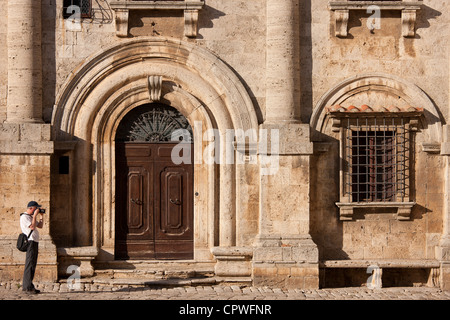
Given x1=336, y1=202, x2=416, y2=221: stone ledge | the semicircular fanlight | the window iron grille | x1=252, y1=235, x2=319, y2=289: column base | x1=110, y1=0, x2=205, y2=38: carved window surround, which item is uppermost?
x1=110, y1=0, x2=205, y2=38: carved window surround

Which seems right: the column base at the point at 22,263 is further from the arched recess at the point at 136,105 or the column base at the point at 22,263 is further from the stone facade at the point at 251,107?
the arched recess at the point at 136,105

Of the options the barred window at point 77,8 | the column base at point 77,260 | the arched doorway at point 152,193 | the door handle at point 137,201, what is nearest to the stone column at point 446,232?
the arched doorway at point 152,193

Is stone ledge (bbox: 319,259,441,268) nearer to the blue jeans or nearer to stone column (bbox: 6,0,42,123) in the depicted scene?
the blue jeans

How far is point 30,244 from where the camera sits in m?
12.5

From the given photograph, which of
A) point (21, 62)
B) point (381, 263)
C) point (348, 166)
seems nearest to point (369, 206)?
point (348, 166)

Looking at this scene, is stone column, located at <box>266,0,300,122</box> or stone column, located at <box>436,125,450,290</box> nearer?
stone column, located at <box>266,0,300,122</box>

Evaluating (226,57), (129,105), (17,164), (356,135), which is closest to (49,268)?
(17,164)

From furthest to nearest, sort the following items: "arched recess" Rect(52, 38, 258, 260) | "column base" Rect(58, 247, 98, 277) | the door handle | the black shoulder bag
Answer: the door handle → "arched recess" Rect(52, 38, 258, 260) → "column base" Rect(58, 247, 98, 277) → the black shoulder bag

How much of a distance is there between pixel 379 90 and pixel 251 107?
2.35 metres

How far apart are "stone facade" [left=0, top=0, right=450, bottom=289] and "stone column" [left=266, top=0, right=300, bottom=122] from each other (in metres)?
0.02

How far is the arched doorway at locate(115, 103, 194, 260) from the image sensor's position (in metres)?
14.3

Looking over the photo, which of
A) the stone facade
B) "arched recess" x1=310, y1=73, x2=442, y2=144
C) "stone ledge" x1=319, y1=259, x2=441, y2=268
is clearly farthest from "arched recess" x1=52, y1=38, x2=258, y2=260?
"stone ledge" x1=319, y1=259, x2=441, y2=268

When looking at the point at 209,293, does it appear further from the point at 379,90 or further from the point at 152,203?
the point at 379,90

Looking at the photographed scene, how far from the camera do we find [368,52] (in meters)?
14.2
